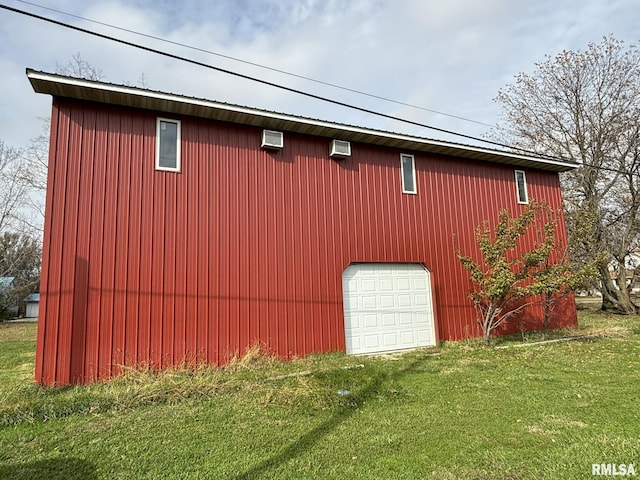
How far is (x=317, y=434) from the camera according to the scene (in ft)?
12.4

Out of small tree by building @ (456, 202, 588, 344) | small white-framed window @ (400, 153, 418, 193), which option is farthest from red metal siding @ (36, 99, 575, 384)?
small tree by building @ (456, 202, 588, 344)

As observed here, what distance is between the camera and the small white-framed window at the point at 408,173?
9.27 metres

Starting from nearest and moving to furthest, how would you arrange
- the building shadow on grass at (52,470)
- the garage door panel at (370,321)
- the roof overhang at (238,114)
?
the building shadow on grass at (52,470)
the roof overhang at (238,114)
the garage door panel at (370,321)

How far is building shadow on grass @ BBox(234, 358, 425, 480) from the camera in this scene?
121 inches

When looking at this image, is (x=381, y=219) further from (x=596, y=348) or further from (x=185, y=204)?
(x=596, y=348)

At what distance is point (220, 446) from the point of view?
3.54 metres

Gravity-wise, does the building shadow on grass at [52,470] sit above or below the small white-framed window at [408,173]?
below

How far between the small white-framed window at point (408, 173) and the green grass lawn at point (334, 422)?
421 centimetres

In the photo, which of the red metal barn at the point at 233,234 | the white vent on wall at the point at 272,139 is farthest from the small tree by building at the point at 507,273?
the white vent on wall at the point at 272,139

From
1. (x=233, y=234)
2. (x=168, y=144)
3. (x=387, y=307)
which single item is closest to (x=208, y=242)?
(x=233, y=234)

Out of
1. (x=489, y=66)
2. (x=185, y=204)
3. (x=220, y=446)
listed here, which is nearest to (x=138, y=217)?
(x=185, y=204)

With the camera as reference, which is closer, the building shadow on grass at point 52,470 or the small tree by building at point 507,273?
the building shadow on grass at point 52,470

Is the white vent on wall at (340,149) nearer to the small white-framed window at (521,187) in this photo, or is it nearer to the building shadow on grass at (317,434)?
the building shadow on grass at (317,434)

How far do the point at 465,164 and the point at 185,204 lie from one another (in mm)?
7060
